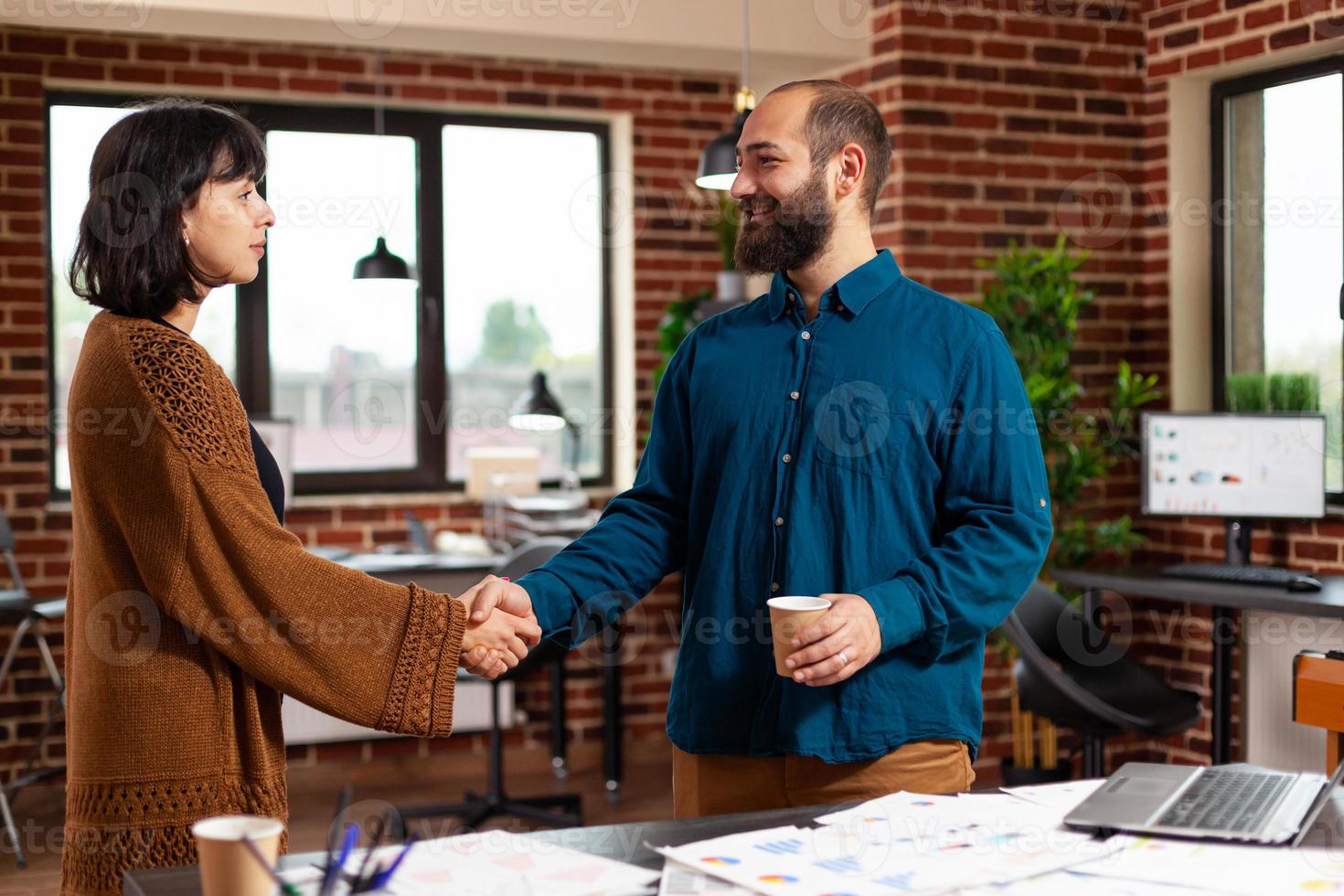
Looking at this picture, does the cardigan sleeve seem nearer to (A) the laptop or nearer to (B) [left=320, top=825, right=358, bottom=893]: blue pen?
(B) [left=320, top=825, right=358, bottom=893]: blue pen

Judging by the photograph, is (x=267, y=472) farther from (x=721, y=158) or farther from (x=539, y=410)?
(x=539, y=410)

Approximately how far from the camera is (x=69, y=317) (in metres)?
5.09

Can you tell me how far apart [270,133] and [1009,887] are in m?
4.71

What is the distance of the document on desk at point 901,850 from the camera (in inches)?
49.8

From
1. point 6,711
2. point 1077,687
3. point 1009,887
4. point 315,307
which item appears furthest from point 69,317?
point 1009,887

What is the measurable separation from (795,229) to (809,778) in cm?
80

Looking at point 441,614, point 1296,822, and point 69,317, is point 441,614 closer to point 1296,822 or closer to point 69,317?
point 1296,822

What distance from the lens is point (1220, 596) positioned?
3725 millimetres

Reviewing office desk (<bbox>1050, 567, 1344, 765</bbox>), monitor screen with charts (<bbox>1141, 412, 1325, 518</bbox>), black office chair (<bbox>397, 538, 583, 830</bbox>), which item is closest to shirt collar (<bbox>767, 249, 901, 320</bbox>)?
office desk (<bbox>1050, 567, 1344, 765</bbox>)

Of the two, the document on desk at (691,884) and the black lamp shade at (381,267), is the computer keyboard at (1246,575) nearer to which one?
the black lamp shade at (381,267)

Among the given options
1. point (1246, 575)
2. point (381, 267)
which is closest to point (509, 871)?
point (1246, 575)

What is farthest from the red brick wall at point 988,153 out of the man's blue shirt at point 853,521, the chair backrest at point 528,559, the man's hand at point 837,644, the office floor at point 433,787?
the man's hand at point 837,644

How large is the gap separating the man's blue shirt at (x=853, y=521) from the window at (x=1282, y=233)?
9.14 ft

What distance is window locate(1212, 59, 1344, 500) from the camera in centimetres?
443
